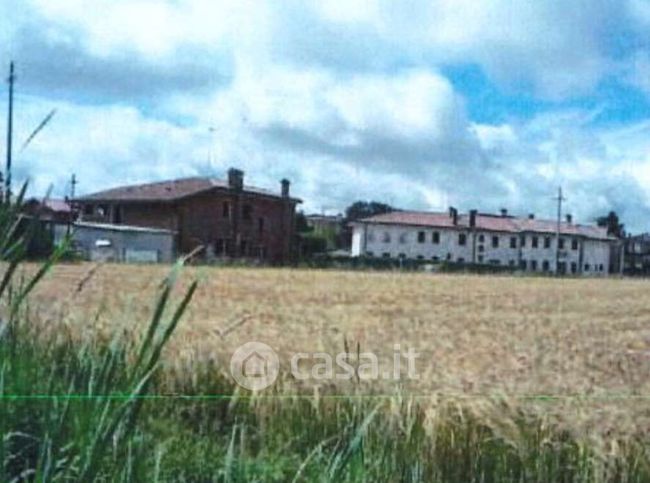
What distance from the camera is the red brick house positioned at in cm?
1093

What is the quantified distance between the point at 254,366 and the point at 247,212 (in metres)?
9.33

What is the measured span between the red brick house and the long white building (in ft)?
83.9

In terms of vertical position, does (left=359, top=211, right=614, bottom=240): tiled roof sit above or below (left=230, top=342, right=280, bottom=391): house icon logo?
above

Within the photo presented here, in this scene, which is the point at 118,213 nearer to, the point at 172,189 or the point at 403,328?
the point at 403,328

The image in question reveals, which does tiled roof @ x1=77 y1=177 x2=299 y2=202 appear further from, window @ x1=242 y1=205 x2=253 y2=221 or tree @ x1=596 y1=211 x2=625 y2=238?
tree @ x1=596 y1=211 x2=625 y2=238

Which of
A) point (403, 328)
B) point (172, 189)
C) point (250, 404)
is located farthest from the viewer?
point (172, 189)

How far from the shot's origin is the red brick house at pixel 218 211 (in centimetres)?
1093

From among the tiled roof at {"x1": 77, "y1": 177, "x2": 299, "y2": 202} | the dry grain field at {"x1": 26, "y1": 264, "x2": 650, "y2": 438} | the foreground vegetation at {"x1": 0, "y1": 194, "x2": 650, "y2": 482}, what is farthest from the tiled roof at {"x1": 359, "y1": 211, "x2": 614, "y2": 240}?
the foreground vegetation at {"x1": 0, "y1": 194, "x2": 650, "y2": 482}

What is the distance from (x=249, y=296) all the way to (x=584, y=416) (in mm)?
8276

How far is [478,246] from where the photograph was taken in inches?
1964

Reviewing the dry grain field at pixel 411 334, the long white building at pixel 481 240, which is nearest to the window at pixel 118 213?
the dry grain field at pixel 411 334

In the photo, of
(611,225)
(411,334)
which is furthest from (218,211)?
(611,225)

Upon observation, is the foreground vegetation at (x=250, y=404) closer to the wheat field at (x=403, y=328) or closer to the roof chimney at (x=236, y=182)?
the wheat field at (x=403, y=328)

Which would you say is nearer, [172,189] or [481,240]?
[172,189]
